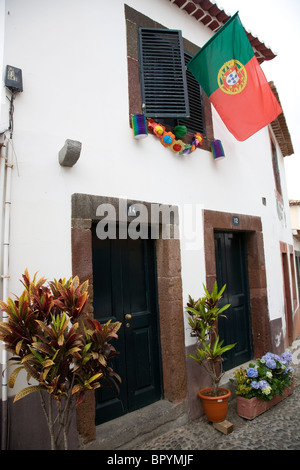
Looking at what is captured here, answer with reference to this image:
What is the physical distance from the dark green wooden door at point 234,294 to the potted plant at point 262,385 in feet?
2.34

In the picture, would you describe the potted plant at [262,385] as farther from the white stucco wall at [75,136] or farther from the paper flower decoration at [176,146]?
the paper flower decoration at [176,146]

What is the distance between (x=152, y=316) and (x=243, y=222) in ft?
7.28

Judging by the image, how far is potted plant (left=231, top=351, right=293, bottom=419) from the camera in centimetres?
369

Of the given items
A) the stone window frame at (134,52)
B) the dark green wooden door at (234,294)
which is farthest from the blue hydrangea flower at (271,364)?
the stone window frame at (134,52)

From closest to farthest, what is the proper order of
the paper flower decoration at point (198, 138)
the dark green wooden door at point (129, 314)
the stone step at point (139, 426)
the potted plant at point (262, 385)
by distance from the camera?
the stone step at point (139, 426), the dark green wooden door at point (129, 314), the potted plant at point (262, 385), the paper flower decoration at point (198, 138)

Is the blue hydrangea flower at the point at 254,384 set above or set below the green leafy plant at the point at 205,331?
below

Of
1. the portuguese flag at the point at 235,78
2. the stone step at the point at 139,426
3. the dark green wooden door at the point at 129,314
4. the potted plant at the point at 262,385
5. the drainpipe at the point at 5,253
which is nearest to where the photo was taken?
the drainpipe at the point at 5,253

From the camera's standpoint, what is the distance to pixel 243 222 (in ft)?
16.0

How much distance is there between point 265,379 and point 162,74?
13.5 ft

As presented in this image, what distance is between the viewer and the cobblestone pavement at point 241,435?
121 inches

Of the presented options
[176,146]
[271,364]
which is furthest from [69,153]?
[271,364]

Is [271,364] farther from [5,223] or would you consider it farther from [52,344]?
[5,223]

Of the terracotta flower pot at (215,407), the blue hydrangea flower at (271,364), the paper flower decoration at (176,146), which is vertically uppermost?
the paper flower decoration at (176,146)
